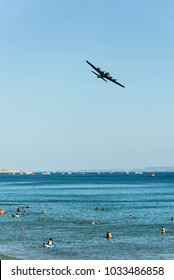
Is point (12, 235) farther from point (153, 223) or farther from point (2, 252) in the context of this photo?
point (153, 223)

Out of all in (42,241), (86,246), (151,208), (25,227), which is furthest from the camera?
(151,208)

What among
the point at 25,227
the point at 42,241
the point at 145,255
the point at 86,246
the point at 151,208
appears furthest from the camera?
the point at 151,208

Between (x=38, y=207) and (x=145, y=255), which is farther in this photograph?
(x=38, y=207)

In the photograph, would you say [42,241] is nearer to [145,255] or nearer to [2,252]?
[2,252]

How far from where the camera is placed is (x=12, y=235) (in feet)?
249

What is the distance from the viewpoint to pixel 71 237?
72.8 metres

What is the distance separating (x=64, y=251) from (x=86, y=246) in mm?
4033

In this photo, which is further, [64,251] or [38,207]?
[38,207]

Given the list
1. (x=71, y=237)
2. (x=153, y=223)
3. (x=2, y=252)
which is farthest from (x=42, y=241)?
(x=153, y=223)

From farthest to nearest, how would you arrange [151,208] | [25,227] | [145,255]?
[151,208] < [25,227] < [145,255]
